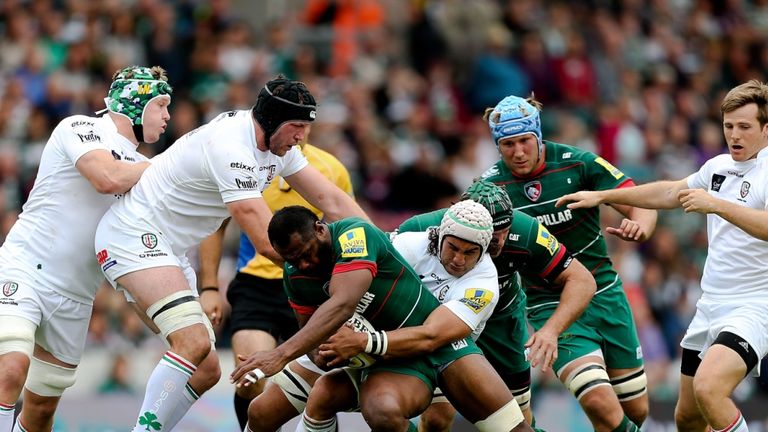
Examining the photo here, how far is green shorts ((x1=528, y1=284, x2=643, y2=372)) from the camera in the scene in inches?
379

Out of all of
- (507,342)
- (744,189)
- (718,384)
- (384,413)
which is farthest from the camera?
(507,342)

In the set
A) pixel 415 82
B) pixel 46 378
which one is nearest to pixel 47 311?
pixel 46 378

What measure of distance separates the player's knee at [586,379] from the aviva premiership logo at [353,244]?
2.23 meters

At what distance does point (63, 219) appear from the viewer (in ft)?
28.8

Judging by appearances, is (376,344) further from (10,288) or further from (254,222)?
(10,288)

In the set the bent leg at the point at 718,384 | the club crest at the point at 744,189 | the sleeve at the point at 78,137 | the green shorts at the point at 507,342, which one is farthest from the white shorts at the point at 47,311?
the club crest at the point at 744,189

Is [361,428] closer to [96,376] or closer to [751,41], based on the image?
[96,376]

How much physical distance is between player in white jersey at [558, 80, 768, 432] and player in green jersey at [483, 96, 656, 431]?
58 cm

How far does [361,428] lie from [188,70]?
22.0 ft

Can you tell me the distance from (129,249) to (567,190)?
10.7ft

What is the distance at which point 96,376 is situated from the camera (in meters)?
13.5

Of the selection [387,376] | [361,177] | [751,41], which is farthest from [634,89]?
[387,376]

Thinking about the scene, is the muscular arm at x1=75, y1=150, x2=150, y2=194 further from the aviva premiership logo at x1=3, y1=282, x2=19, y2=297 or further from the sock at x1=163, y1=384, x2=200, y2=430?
the sock at x1=163, y1=384, x2=200, y2=430

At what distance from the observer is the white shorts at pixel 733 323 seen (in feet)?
27.7
